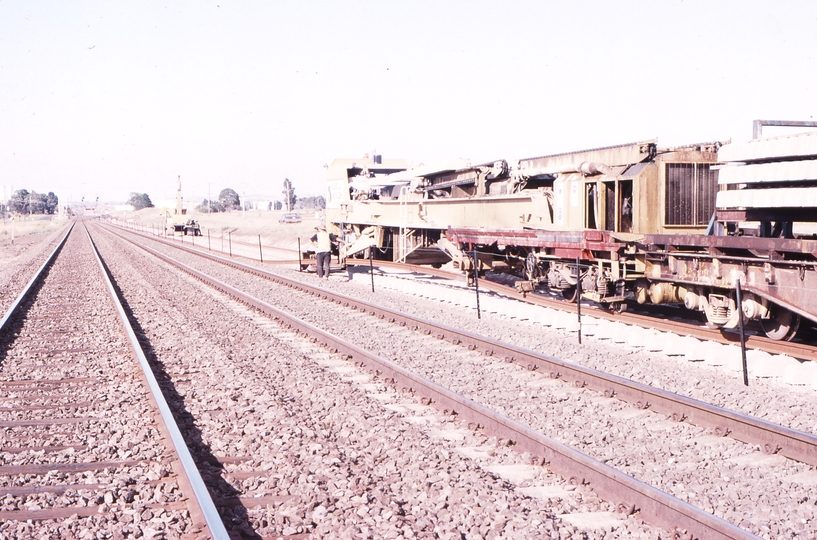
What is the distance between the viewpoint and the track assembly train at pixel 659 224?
10.1 metres

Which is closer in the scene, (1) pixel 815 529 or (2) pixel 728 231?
(1) pixel 815 529

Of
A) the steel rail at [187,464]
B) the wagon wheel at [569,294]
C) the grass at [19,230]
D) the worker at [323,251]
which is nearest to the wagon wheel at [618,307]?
the wagon wheel at [569,294]

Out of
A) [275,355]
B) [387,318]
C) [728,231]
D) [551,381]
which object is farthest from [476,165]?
[551,381]

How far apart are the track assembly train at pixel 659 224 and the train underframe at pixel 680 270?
0.07ft

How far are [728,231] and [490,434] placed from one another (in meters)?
6.97

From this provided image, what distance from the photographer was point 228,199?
196 metres

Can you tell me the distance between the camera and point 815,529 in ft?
15.6

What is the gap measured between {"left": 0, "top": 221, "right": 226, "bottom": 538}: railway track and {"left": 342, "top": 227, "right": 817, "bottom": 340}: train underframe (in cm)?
706

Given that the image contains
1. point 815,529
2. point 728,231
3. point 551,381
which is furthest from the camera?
point 728,231

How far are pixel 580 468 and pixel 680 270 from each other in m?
7.35

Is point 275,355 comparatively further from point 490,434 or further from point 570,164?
point 570,164

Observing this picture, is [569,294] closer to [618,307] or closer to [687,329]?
[618,307]

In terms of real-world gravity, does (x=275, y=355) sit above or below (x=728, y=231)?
below

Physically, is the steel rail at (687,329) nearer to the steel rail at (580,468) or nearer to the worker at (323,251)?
the steel rail at (580,468)
